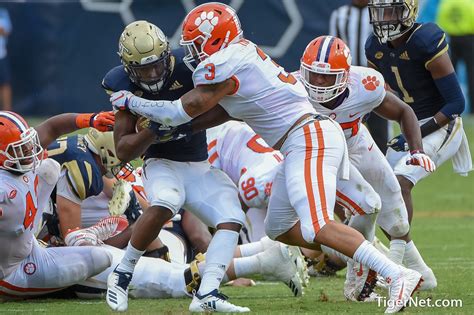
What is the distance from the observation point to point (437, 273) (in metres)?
7.09

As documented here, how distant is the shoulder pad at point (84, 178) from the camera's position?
665 centimetres

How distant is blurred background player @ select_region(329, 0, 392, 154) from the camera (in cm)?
1048

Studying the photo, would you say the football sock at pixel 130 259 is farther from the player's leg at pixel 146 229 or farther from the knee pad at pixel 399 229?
the knee pad at pixel 399 229

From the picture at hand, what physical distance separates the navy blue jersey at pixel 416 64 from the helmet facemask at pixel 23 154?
2.55 meters

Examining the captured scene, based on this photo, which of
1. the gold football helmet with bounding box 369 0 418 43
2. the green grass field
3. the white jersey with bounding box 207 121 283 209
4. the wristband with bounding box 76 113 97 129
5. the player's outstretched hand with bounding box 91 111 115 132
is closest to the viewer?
the green grass field

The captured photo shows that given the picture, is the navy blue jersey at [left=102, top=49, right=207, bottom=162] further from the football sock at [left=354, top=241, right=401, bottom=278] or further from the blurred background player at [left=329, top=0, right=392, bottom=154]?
the blurred background player at [left=329, top=0, right=392, bottom=154]

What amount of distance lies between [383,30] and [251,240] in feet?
5.67

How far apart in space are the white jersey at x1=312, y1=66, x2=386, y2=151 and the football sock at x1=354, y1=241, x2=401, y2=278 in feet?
3.90

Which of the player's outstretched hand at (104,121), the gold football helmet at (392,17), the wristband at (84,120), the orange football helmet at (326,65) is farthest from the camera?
the gold football helmet at (392,17)

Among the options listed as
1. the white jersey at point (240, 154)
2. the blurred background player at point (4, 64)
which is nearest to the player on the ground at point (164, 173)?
the white jersey at point (240, 154)

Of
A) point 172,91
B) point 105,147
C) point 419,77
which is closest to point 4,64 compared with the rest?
point 105,147

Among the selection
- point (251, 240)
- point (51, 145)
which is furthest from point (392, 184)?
point (51, 145)

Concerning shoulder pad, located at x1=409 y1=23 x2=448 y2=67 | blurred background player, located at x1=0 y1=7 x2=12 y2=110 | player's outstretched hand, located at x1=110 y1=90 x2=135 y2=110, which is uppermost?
player's outstretched hand, located at x1=110 y1=90 x2=135 y2=110

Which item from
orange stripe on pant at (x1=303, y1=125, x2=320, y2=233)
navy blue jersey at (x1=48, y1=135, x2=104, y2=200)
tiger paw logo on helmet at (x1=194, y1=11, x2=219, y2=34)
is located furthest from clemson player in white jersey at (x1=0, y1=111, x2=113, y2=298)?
orange stripe on pant at (x1=303, y1=125, x2=320, y2=233)
